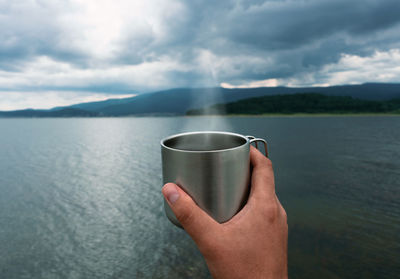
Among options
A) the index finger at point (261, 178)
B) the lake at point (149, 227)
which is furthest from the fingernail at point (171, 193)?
the lake at point (149, 227)

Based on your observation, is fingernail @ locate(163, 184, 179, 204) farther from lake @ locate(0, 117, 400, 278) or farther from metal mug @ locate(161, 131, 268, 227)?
lake @ locate(0, 117, 400, 278)

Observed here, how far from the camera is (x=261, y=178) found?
1592 millimetres

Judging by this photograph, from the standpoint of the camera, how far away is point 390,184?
17.2m

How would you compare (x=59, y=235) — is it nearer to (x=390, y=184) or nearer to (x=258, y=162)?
(x=258, y=162)

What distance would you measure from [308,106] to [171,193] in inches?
6104

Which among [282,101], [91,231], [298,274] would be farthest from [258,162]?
[282,101]

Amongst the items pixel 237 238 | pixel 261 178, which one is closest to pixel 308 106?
pixel 261 178

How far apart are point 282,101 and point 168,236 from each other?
155060 mm

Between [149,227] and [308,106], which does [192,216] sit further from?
[308,106]

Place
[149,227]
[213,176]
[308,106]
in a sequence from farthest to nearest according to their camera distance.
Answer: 1. [308,106]
2. [149,227]
3. [213,176]

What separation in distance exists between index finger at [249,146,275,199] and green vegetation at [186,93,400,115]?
397ft

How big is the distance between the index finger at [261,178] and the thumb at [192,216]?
370mm

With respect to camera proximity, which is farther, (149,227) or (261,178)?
(149,227)

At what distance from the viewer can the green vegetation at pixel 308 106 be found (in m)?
128
